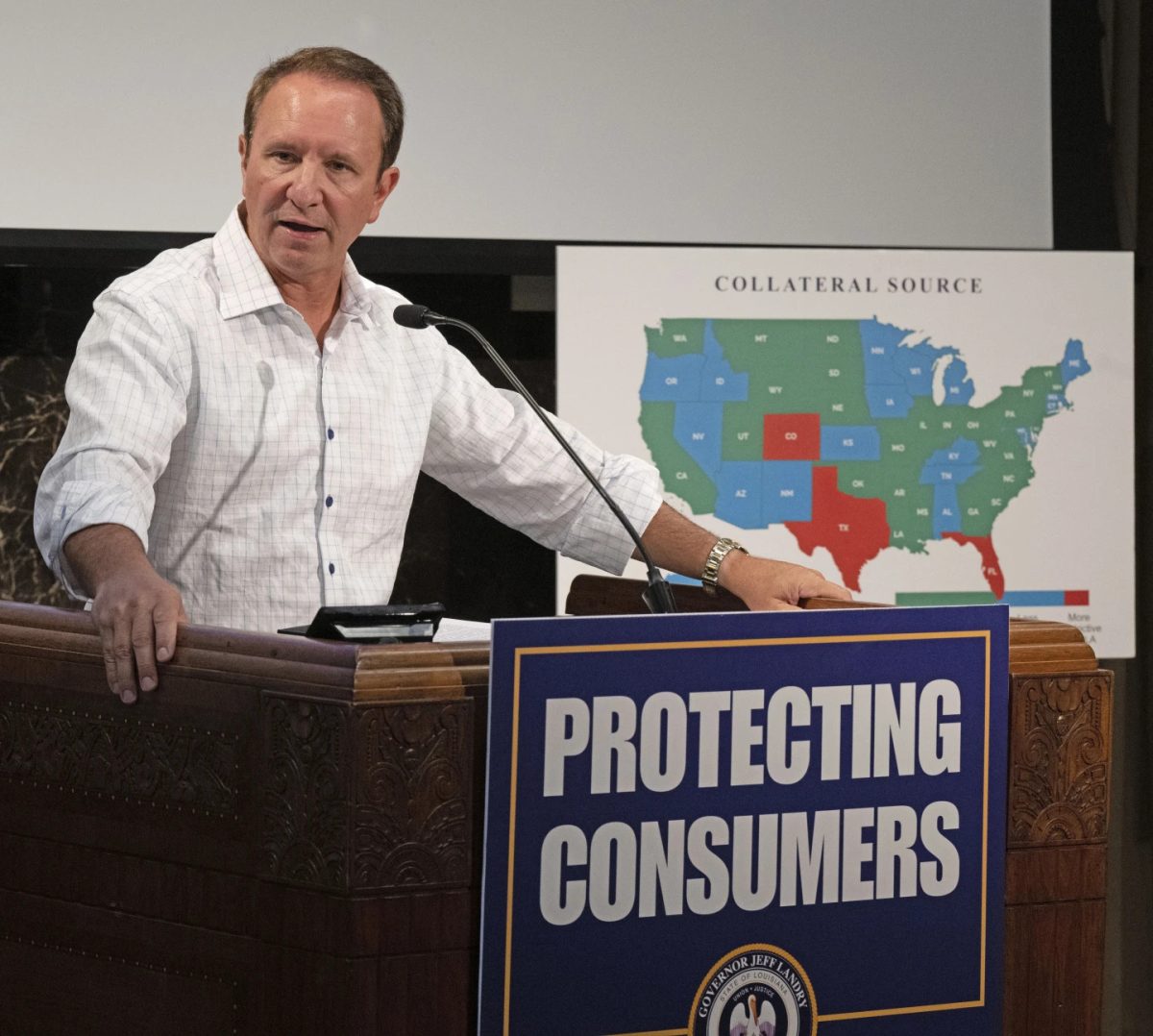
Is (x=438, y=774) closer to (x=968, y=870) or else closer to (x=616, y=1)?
(x=968, y=870)

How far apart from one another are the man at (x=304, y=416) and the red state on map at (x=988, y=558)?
1700mm

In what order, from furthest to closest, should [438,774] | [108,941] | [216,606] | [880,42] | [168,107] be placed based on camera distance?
[880,42] < [168,107] < [216,606] < [108,941] < [438,774]

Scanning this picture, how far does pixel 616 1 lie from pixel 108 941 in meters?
2.61

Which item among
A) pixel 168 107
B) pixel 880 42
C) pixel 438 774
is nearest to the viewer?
pixel 438 774

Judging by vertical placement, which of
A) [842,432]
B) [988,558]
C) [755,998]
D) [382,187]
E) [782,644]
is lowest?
[755,998]

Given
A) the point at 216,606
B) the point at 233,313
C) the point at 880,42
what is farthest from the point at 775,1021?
the point at 880,42

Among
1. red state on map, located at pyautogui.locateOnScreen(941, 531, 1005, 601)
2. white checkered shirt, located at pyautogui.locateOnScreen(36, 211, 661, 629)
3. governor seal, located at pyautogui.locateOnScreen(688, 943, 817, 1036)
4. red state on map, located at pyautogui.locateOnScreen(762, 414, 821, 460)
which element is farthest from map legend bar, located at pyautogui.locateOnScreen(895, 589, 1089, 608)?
governor seal, located at pyautogui.locateOnScreen(688, 943, 817, 1036)

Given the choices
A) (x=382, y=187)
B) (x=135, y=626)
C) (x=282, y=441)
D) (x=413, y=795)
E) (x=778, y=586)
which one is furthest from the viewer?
(x=382, y=187)

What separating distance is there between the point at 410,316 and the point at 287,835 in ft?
2.01

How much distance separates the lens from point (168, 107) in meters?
3.23

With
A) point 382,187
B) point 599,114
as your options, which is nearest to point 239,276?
point 382,187

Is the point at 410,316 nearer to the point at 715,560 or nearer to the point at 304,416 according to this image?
the point at 304,416

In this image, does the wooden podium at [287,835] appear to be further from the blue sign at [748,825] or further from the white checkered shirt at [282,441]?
the white checkered shirt at [282,441]

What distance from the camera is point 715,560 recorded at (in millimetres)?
1807
